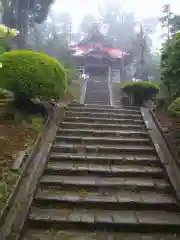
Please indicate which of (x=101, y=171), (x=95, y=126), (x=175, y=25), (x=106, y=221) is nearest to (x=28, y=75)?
(x=95, y=126)

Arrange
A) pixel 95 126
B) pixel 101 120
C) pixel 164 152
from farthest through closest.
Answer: pixel 101 120, pixel 95 126, pixel 164 152

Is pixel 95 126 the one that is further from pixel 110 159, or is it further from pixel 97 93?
pixel 97 93

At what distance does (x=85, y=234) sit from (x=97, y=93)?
1216 cm

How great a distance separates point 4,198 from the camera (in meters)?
3.24

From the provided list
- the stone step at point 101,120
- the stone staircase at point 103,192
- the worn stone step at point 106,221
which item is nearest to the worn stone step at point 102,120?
the stone step at point 101,120

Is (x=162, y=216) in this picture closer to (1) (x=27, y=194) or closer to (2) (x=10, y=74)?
(1) (x=27, y=194)

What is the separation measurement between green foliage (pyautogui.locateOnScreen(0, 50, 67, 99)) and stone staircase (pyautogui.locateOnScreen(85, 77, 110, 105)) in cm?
713

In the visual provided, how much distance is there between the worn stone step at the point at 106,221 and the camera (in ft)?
10.5

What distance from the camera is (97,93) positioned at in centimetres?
1480

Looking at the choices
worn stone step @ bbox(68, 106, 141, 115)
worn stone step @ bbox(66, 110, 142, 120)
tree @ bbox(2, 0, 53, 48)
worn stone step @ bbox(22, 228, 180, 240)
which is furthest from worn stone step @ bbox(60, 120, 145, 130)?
tree @ bbox(2, 0, 53, 48)

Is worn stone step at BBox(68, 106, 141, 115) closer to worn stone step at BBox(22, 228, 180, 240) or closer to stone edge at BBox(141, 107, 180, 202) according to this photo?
stone edge at BBox(141, 107, 180, 202)

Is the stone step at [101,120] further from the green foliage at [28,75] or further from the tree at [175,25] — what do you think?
the tree at [175,25]

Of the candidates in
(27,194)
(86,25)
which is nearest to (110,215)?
(27,194)

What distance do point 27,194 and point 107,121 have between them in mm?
3751
